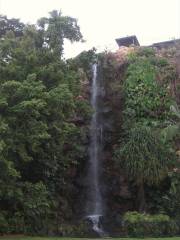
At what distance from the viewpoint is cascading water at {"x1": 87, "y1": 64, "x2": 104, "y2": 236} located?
2314 cm

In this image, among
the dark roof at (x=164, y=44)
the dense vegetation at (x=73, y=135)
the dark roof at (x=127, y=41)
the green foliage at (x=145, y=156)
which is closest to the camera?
the dense vegetation at (x=73, y=135)

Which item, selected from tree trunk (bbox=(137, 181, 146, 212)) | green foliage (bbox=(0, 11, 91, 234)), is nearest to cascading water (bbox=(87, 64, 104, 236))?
green foliage (bbox=(0, 11, 91, 234))

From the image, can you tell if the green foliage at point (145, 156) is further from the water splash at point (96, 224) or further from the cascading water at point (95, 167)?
the water splash at point (96, 224)

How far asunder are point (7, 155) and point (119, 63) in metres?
13.1

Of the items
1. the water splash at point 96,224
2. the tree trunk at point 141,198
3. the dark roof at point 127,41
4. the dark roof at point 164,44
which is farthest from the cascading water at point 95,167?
the dark roof at point 127,41

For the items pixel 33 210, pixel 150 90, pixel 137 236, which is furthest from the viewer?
pixel 150 90

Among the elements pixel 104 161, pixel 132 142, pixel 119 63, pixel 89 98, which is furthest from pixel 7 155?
pixel 119 63

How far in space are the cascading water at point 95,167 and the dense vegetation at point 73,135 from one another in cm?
36

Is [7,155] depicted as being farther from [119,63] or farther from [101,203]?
[119,63]

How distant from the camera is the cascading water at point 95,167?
23141 mm

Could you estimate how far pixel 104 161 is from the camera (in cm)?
2516


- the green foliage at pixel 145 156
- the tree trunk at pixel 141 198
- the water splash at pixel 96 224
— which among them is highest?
the green foliage at pixel 145 156

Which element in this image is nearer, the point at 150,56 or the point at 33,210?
the point at 33,210

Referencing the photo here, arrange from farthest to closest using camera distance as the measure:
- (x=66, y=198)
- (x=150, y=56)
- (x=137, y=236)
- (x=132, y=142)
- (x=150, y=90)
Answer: (x=150, y=56)
(x=150, y=90)
(x=66, y=198)
(x=132, y=142)
(x=137, y=236)
